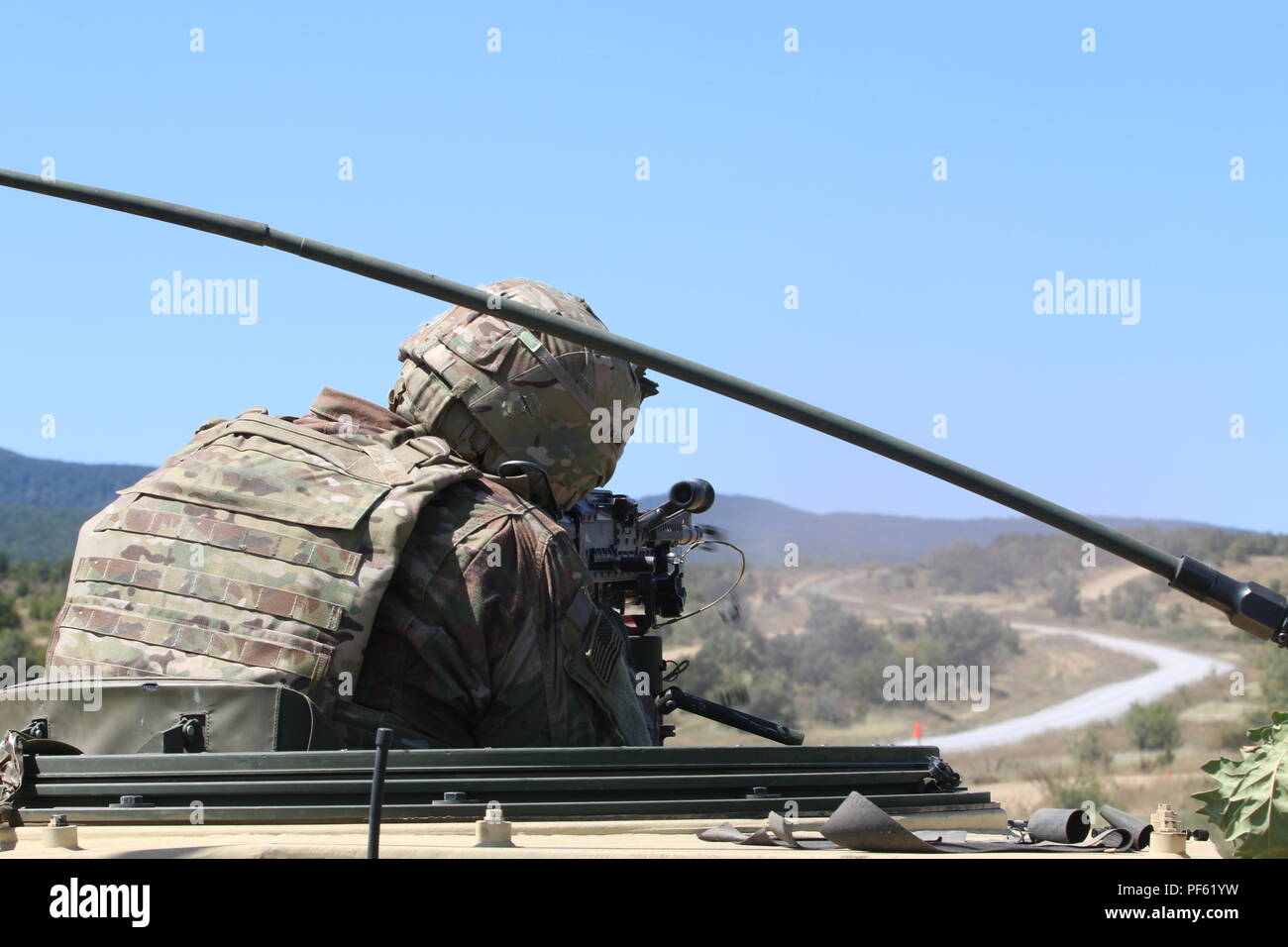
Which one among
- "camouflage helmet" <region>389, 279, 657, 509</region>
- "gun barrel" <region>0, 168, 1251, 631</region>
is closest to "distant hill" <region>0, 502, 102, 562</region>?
"camouflage helmet" <region>389, 279, 657, 509</region>

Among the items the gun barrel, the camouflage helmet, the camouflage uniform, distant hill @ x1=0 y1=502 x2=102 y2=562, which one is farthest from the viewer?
distant hill @ x1=0 y1=502 x2=102 y2=562

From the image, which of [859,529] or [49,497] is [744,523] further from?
[49,497]

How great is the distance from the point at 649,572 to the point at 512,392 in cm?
233

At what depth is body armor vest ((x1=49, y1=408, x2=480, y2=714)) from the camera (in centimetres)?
639

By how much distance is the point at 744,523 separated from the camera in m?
90.0

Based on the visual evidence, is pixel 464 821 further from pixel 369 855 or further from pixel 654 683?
pixel 654 683

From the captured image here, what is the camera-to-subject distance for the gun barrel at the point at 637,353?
511 cm

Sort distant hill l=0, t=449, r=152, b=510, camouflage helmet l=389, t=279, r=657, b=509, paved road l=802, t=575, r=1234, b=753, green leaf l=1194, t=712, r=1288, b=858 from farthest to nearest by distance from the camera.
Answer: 1. distant hill l=0, t=449, r=152, b=510
2. paved road l=802, t=575, r=1234, b=753
3. camouflage helmet l=389, t=279, r=657, b=509
4. green leaf l=1194, t=712, r=1288, b=858

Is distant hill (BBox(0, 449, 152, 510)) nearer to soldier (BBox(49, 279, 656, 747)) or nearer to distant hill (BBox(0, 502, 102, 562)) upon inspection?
distant hill (BBox(0, 502, 102, 562))

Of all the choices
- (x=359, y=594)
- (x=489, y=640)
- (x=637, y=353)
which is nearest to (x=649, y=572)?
(x=489, y=640)

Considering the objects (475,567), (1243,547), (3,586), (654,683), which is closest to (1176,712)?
(1243,547)

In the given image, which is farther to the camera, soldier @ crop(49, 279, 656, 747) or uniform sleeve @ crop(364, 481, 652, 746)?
uniform sleeve @ crop(364, 481, 652, 746)

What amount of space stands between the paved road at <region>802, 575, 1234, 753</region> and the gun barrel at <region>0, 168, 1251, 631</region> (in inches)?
1526

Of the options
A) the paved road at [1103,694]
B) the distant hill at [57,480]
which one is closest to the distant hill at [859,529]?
the paved road at [1103,694]
